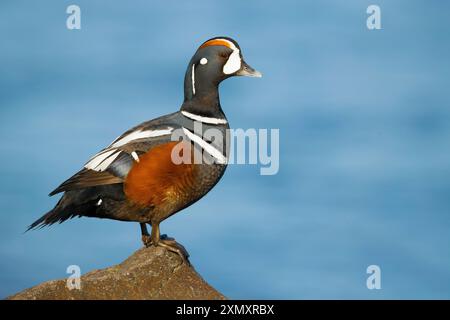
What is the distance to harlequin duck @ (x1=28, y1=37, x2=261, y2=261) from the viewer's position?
9.59 m

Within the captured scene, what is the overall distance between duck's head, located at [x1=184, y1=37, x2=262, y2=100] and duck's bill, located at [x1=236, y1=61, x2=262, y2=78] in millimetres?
57

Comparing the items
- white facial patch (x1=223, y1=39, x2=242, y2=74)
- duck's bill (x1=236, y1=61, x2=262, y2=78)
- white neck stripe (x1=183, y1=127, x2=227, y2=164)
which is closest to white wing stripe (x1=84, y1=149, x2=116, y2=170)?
white neck stripe (x1=183, y1=127, x2=227, y2=164)

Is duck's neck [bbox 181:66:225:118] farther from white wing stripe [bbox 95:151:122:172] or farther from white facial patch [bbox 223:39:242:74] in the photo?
white wing stripe [bbox 95:151:122:172]

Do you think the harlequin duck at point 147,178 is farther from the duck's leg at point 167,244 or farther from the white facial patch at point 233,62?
the white facial patch at point 233,62

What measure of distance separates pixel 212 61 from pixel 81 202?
8.20 ft

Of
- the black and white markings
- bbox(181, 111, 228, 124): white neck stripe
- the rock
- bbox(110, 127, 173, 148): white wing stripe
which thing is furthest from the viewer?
bbox(181, 111, 228, 124): white neck stripe

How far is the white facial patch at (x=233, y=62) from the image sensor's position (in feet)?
34.1

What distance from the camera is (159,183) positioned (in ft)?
31.4

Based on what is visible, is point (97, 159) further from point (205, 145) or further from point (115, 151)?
point (205, 145)

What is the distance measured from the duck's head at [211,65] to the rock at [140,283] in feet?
7.18

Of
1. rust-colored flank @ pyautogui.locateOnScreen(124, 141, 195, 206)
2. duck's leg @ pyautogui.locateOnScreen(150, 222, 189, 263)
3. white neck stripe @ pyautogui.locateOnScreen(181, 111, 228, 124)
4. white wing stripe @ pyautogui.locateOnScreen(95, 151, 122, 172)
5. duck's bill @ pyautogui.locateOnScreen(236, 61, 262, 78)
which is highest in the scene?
duck's bill @ pyautogui.locateOnScreen(236, 61, 262, 78)

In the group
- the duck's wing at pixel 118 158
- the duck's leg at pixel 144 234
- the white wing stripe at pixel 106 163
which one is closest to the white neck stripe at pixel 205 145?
the duck's wing at pixel 118 158
